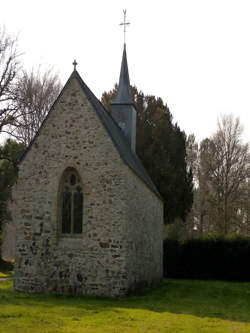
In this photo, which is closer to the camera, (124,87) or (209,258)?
(124,87)

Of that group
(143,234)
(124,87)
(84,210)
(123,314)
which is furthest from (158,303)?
(124,87)

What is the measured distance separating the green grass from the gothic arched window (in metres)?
2.41

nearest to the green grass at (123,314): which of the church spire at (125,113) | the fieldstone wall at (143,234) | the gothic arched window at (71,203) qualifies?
the fieldstone wall at (143,234)

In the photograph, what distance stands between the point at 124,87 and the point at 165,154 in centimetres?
752

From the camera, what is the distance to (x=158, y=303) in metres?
14.0

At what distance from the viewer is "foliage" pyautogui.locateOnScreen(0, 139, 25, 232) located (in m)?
26.7

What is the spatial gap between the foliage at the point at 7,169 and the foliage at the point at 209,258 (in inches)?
407

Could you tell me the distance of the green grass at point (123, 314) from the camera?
942 cm

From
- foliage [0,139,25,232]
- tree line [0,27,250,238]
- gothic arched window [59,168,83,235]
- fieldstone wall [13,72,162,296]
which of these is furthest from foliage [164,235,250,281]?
gothic arched window [59,168,83,235]

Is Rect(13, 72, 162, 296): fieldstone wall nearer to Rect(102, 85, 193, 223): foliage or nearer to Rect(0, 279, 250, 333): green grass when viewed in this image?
Rect(0, 279, 250, 333): green grass

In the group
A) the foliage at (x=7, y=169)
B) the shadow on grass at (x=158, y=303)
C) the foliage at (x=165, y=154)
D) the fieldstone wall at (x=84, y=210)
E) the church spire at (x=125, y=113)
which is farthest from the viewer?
the foliage at (x=165, y=154)

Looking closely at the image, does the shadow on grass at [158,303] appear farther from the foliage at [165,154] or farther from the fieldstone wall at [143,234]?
the foliage at [165,154]

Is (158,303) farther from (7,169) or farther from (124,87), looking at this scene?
(7,169)

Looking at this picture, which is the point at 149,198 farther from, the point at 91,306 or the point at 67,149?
the point at 91,306
